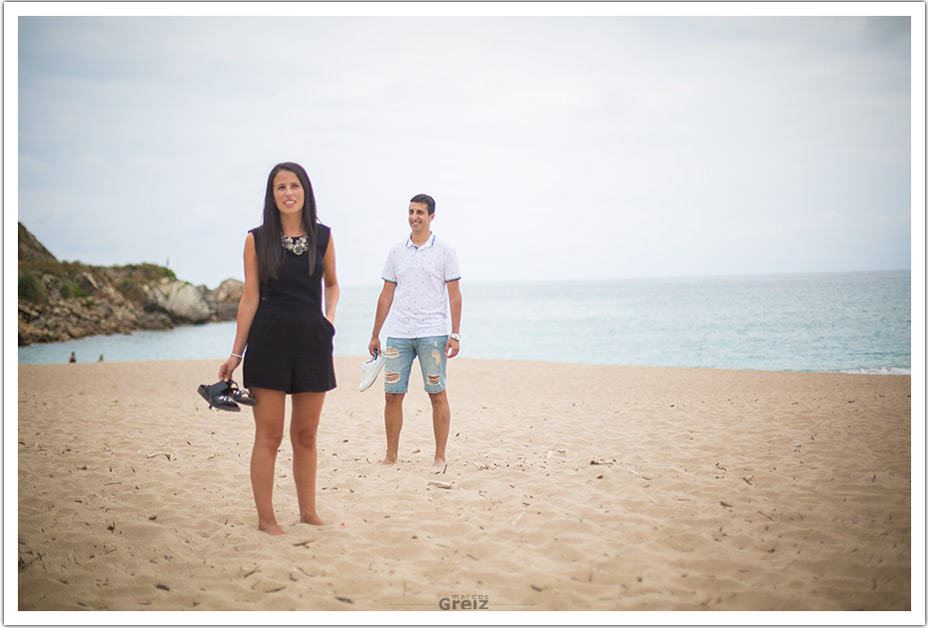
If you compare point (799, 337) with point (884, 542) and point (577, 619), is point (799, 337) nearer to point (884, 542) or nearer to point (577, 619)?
point (884, 542)

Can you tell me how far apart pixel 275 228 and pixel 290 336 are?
62cm

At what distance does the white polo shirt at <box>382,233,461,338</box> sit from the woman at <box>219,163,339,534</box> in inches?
49.9

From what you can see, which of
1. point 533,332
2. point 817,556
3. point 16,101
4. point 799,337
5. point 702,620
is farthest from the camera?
point 533,332

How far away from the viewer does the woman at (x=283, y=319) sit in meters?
2.87

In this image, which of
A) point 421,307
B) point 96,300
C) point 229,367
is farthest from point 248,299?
point 96,300

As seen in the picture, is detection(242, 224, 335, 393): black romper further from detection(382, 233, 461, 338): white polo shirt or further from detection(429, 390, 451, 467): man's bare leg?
detection(429, 390, 451, 467): man's bare leg

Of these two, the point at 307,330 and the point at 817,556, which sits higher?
the point at 307,330

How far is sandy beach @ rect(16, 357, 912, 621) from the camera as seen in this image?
8.34 ft

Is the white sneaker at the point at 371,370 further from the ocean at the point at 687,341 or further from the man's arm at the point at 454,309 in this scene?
the ocean at the point at 687,341

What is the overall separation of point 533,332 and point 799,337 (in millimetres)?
15136

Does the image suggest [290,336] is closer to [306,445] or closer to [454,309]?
[306,445]

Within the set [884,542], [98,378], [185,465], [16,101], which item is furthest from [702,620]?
[98,378]

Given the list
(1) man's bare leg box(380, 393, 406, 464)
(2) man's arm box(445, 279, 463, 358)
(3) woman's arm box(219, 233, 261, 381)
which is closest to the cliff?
(1) man's bare leg box(380, 393, 406, 464)

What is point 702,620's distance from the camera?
7.53 ft
